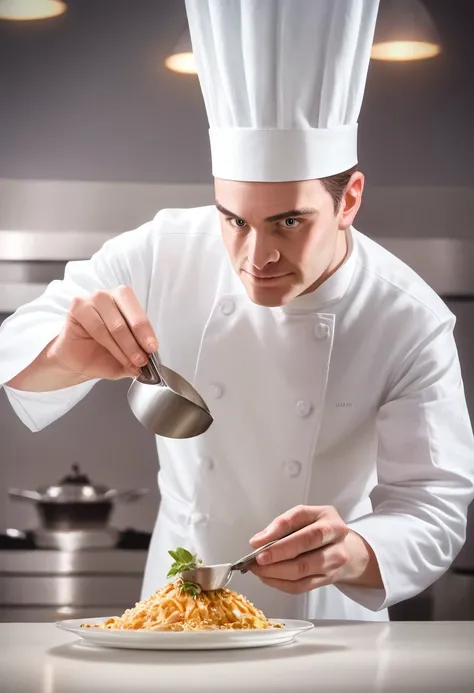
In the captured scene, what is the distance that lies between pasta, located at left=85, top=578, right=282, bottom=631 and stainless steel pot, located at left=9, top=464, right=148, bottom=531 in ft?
3.93

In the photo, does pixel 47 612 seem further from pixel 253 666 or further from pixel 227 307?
pixel 253 666

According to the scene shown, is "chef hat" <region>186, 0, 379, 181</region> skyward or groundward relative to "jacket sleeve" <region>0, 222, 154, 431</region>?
skyward

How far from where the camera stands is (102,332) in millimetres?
1441

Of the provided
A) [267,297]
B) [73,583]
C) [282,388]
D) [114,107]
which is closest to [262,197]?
[267,297]

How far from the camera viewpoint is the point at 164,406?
4.70 feet

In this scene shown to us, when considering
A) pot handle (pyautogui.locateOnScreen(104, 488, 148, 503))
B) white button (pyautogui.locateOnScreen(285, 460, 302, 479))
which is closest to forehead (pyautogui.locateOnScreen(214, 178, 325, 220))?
white button (pyautogui.locateOnScreen(285, 460, 302, 479))

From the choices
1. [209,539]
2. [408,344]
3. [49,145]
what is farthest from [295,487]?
[49,145]

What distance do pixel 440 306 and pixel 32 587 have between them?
1.27m

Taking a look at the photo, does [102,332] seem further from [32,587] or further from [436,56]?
[436,56]

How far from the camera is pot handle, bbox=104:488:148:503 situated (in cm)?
253

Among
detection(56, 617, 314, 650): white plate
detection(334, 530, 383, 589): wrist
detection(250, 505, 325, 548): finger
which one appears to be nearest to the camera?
detection(56, 617, 314, 650): white plate

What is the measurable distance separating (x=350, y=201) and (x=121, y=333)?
0.61 m

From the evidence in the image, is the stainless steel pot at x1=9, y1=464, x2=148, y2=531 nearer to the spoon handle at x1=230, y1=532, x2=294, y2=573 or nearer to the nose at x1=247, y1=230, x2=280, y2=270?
the nose at x1=247, y1=230, x2=280, y2=270

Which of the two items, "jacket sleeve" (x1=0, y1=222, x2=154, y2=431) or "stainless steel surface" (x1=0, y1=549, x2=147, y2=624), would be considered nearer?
"jacket sleeve" (x1=0, y1=222, x2=154, y2=431)
